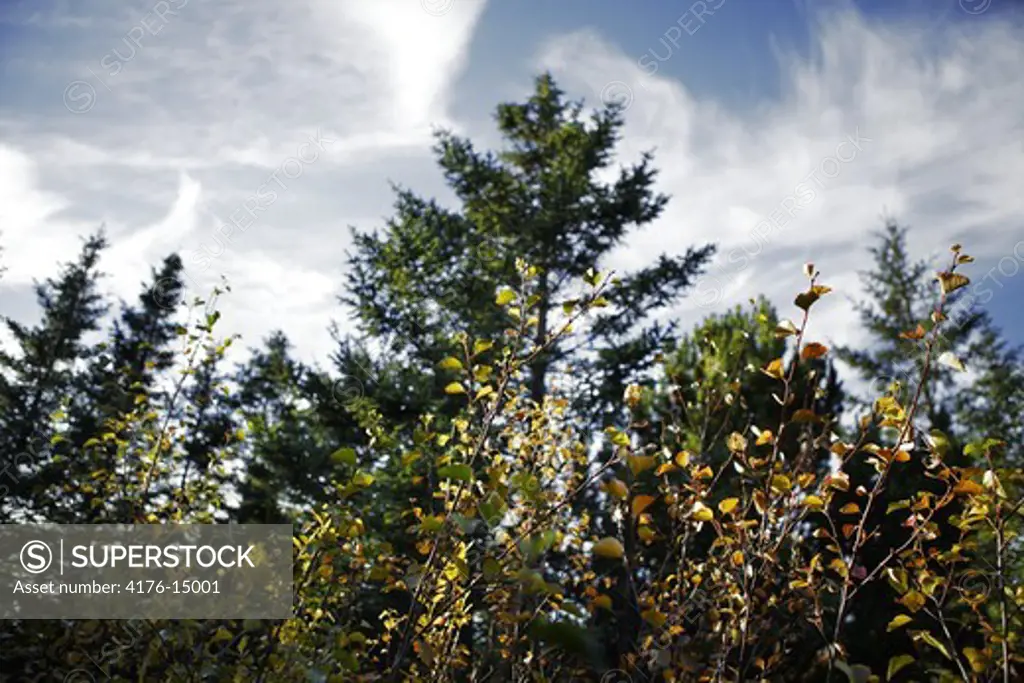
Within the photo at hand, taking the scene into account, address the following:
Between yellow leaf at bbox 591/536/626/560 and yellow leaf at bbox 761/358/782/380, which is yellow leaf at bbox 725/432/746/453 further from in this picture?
yellow leaf at bbox 591/536/626/560

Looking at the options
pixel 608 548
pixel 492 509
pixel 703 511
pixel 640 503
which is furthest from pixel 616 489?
pixel 703 511

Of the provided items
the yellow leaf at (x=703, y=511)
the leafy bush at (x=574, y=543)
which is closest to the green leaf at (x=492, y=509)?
the leafy bush at (x=574, y=543)

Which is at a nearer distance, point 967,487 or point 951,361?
point 951,361

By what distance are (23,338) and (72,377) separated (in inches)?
63.6

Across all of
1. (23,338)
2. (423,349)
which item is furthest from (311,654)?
(23,338)

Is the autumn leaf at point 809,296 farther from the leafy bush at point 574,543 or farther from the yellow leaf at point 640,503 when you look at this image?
the yellow leaf at point 640,503

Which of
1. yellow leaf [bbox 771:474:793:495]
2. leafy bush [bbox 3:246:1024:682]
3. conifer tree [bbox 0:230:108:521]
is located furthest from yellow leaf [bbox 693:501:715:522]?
conifer tree [bbox 0:230:108:521]

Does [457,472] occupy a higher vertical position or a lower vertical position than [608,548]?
higher

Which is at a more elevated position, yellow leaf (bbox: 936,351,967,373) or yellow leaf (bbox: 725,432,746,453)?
yellow leaf (bbox: 936,351,967,373)

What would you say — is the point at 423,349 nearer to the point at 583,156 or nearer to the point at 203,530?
the point at 583,156

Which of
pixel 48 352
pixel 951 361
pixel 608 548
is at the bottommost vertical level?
pixel 608 548

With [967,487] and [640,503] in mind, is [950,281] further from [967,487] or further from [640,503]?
[640,503]

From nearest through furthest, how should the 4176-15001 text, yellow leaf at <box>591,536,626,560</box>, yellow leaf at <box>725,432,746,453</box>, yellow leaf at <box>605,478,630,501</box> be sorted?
yellow leaf at <box>591,536,626,560</box> < yellow leaf at <box>605,478,630,501</box> < yellow leaf at <box>725,432,746,453</box> < the 4176-15001 text

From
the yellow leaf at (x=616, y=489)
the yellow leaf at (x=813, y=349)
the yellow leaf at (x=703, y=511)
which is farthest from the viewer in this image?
the yellow leaf at (x=703, y=511)
